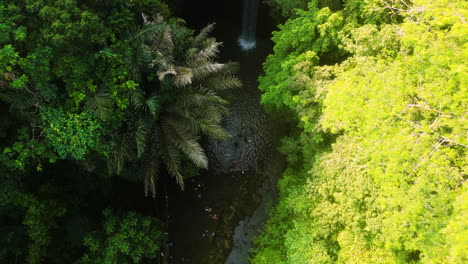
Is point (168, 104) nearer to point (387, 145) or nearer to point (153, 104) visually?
point (153, 104)

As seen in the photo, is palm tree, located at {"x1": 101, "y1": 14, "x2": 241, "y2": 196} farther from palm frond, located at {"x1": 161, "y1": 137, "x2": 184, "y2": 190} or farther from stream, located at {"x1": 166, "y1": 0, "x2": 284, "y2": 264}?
stream, located at {"x1": 166, "y1": 0, "x2": 284, "y2": 264}

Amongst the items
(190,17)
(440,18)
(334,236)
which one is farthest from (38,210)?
(190,17)

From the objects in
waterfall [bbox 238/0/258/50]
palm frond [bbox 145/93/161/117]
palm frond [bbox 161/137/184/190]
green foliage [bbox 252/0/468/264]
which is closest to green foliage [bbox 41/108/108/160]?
palm frond [bbox 145/93/161/117]

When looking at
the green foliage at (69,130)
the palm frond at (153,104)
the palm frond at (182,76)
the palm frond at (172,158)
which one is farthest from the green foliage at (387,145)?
the green foliage at (69,130)

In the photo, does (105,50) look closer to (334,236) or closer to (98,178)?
(98,178)

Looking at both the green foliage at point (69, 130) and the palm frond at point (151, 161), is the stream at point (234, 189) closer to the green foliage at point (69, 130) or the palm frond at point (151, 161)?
the palm frond at point (151, 161)

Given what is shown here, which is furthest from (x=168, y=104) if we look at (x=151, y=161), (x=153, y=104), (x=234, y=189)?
(x=234, y=189)
